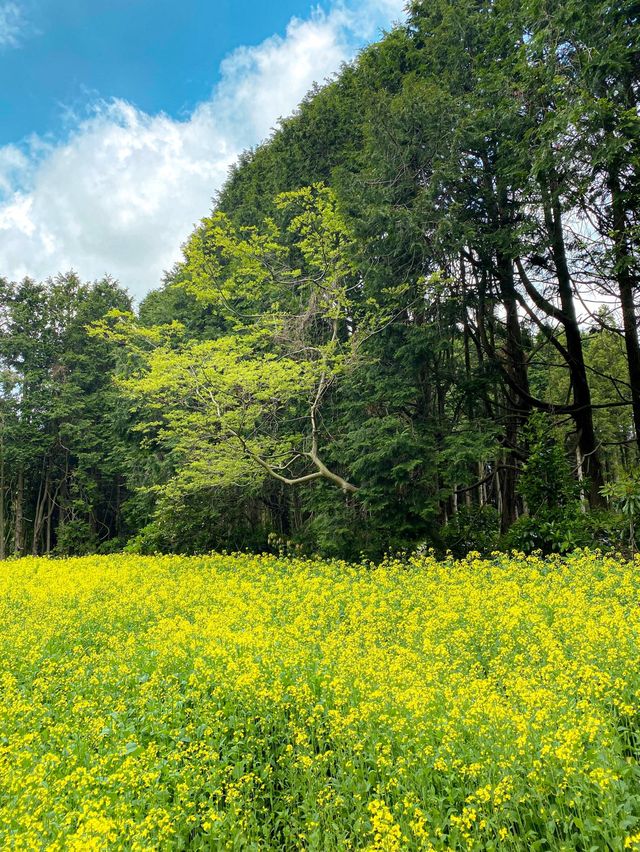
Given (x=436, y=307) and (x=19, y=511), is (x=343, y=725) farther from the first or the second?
(x=19, y=511)

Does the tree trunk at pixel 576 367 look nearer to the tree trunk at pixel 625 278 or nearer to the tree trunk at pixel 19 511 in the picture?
the tree trunk at pixel 625 278

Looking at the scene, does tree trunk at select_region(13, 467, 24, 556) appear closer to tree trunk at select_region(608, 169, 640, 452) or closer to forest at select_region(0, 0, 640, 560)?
forest at select_region(0, 0, 640, 560)

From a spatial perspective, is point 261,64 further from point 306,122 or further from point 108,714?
point 108,714

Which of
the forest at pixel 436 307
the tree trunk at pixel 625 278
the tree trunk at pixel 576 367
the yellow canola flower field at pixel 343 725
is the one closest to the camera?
the yellow canola flower field at pixel 343 725

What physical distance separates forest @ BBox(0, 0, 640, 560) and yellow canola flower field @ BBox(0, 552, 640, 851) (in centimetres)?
411

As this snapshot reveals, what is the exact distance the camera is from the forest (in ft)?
28.1

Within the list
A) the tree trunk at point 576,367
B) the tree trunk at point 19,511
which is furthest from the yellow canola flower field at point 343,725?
the tree trunk at point 19,511

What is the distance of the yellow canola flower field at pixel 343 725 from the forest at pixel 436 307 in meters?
4.11

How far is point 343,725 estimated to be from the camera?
3.27 m

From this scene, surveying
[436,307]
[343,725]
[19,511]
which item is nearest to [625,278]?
[436,307]

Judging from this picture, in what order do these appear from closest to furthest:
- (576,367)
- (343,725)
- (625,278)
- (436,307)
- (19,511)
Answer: (343,725), (625,278), (436,307), (576,367), (19,511)

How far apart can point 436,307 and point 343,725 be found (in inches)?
333

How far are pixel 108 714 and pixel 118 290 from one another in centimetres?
2725

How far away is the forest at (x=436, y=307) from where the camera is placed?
8570 millimetres
